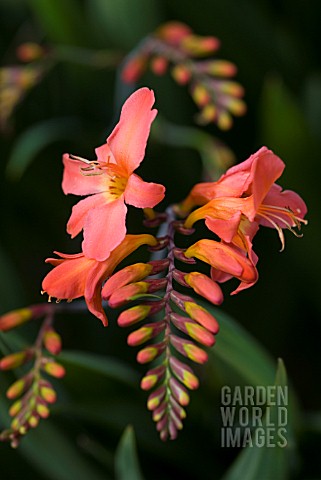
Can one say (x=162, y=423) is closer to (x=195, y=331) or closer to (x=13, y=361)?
(x=195, y=331)

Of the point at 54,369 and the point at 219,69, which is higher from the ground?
the point at 219,69

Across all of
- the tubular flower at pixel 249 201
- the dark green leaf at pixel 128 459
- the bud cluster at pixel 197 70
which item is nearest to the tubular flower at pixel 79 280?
the tubular flower at pixel 249 201

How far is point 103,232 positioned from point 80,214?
63 mm

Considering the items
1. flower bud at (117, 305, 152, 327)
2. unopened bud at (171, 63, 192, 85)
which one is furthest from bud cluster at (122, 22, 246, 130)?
flower bud at (117, 305, 152, 327)

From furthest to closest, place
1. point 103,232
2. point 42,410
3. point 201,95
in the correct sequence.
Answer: point 201,95 < point 42,410 < point 103,232

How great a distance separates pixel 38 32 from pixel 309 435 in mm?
980

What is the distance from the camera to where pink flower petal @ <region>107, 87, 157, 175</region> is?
0.55 m

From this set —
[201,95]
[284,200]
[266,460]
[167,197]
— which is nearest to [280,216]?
[284,200]

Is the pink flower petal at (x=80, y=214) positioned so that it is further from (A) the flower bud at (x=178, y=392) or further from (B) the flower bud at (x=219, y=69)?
(B) the flower bud at (x=219, y=69)

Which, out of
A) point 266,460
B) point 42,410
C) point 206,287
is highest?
point 206,287

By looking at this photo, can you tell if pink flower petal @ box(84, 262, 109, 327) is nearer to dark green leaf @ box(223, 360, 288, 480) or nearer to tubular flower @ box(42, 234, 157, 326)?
tubular flower @ box(42, 234, 157, 326)

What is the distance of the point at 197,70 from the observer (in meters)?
0.99

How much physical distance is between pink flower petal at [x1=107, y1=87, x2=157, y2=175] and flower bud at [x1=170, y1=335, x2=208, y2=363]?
15 cm

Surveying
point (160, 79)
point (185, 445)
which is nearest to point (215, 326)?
point (185, 445)
